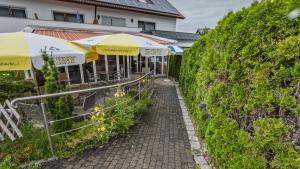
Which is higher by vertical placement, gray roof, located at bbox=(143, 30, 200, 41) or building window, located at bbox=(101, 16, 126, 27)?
building window, located at bbox=(101, 16, 126, 27)

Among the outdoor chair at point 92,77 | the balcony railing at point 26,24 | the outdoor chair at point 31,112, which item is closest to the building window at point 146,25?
the balcony railing at point 26,24

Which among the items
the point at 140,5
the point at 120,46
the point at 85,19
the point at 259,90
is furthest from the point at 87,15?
the point at 259,90

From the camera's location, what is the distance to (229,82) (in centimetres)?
336

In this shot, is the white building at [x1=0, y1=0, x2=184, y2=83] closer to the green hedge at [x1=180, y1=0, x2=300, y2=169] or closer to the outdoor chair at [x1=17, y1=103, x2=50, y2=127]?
the outdoor chair at [x1=17, y1=103, x2=50, y2=127]

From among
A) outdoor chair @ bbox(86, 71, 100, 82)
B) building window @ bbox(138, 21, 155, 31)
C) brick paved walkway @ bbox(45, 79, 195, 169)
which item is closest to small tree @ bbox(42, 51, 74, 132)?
brick paved walkway @ bbox(45, 79, 195, 169)

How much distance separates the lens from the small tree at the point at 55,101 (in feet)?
13.3

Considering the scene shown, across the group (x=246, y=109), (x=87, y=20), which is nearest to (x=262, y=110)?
(x=246, y=109)

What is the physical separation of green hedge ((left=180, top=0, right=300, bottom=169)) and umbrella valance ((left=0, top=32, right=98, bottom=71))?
4.21 m

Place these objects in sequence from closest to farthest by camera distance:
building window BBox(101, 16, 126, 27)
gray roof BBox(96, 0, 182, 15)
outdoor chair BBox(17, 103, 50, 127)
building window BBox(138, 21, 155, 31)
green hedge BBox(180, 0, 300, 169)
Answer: green hedge BBox(180, 0, 300, 169), outdoor chair BBox(17, 103, 50, 127), building window BBox(101, 16, 126, 27), gray roof BBox(96, 0, 182, 15), building window BBox(138, 21, 155, 31)

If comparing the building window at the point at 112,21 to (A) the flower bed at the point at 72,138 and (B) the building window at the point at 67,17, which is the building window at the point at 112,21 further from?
(A) the flower bed at the point at 72,138

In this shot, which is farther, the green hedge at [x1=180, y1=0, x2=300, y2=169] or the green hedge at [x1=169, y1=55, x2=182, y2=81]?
the green hedge at [x1=169, y1=55, x2=182, y2=81]

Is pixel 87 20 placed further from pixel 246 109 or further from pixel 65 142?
pixel 246 109

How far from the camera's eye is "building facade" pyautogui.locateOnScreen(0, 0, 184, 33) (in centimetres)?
1133

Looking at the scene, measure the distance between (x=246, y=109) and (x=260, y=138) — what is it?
19.1 inches
